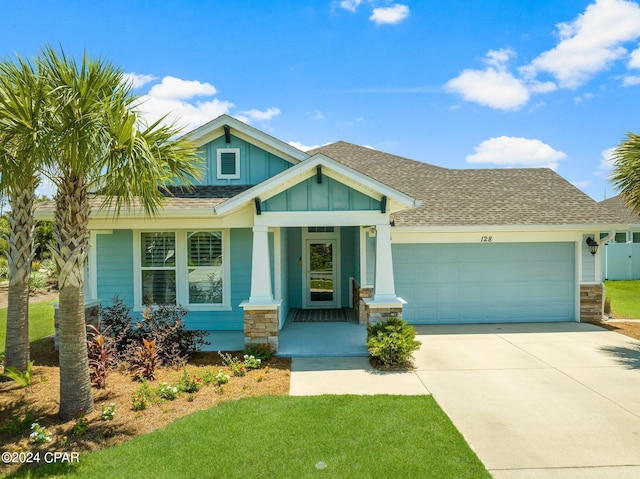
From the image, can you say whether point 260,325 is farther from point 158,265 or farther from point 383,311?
point 158,265

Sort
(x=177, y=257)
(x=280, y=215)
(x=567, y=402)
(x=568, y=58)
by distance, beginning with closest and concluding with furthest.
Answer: (x=567, y=402) → (x=280, y=215) → (x=177, y=257) → (x=568, y=58)

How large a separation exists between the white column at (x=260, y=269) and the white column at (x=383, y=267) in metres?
2.32

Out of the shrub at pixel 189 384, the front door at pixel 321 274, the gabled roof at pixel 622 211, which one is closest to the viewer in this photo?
the shrub at pixel 189 384

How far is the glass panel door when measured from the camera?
13.5m

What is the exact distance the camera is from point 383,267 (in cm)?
851

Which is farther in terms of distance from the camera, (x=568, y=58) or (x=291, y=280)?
(x=291, y=280)

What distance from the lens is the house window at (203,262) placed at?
10.2 m

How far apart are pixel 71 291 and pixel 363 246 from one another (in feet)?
23.7

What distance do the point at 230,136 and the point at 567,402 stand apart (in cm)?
930

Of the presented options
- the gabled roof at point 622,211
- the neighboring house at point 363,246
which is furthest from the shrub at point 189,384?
the gabled roof at point 622,211

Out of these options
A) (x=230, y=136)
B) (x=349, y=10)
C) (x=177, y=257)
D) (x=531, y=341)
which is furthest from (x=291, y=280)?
(x=349, y=10)

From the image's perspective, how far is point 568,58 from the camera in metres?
11.4

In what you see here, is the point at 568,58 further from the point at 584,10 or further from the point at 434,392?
the point at 434,392

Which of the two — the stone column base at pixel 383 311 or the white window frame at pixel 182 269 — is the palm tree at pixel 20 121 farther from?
the stone column base at pixel 383 311
